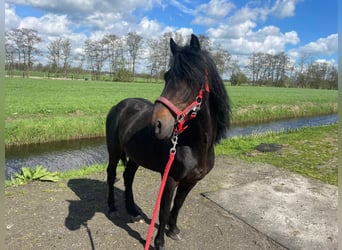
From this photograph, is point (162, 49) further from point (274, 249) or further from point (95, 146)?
point (274, 249)

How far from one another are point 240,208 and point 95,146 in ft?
27.2

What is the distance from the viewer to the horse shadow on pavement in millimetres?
3818

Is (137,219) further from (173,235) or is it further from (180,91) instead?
(180,91)

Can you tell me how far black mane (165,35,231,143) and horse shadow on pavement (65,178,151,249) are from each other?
2050 mm

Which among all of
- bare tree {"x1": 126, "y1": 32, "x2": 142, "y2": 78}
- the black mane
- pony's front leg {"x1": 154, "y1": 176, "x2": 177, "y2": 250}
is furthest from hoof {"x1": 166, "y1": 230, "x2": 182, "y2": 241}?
bare tree {"x1": 126, "y1": 32, "x2": 142, "y2": 78}

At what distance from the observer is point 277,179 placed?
5844 mm

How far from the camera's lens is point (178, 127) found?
245 centimetres

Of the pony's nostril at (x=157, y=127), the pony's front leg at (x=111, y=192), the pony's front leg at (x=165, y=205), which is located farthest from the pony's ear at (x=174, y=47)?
the pony's front leg at (x=111, y=192)

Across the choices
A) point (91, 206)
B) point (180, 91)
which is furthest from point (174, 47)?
point (91, 206)

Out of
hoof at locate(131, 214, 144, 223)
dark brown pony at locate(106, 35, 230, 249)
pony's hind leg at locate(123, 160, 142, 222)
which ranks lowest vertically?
hoof at locate(131, 214, 144, 223)

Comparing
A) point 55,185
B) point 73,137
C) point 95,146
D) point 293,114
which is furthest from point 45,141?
point 293,114

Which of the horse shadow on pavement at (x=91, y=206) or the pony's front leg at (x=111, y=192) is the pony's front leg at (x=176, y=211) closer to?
the horse shadow on pavement at (x=91, y=206)

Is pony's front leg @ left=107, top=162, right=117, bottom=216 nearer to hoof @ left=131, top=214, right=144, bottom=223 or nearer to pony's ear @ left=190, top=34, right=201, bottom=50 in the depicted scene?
hoof @ left=131, top=214, right=144, bottom=223

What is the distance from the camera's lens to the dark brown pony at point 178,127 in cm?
227
